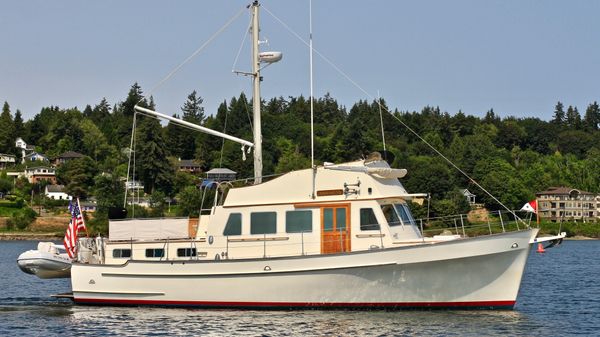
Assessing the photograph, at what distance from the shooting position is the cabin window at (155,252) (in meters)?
26.4

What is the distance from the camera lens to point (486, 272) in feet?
80.4

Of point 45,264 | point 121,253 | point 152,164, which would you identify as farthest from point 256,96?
point 152,164

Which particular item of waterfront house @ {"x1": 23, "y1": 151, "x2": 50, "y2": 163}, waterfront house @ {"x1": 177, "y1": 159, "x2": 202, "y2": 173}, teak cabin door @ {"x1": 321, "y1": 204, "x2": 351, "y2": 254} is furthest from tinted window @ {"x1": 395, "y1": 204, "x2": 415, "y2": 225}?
waterfront house @ {"x1": 23, "y1": 151, "x2": 50, "y2": 163}

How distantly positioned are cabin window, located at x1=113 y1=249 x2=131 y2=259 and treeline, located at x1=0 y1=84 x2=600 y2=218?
187 feet

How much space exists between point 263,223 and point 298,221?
1022 mm

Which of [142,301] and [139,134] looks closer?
[142,301]

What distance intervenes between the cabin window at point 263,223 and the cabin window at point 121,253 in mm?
3846

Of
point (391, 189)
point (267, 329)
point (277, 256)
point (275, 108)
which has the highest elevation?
point (275, 108)

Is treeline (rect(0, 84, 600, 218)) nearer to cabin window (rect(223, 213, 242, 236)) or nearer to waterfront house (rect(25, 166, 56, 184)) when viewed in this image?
waterfront house (rect(25, 166, 56, 184))

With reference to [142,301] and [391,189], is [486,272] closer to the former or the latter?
[391,189]

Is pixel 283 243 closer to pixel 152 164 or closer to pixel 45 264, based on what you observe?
pixel 45 264

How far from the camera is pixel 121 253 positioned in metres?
26.9

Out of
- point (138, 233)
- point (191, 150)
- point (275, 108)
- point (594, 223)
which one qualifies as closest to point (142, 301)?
point (138, 233)

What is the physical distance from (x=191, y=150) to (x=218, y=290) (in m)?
115
